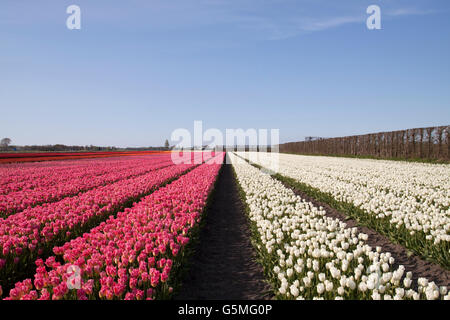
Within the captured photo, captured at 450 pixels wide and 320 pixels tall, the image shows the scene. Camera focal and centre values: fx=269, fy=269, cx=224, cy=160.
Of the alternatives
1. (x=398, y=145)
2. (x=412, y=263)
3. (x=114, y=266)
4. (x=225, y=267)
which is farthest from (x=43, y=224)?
(x=398, y=145)

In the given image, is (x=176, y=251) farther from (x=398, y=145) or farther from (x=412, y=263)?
(x=398, y=145)

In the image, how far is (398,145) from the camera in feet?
98.8

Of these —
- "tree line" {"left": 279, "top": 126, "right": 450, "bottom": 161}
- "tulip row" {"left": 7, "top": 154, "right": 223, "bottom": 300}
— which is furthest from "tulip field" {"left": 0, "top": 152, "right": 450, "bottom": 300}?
"tree line" {"left": 279, "top": 126, "right": 450, "bottom": 161}

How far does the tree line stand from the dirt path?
84.2ft

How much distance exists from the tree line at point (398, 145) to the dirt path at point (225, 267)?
2567 centimetres

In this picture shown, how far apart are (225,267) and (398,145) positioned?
104 ft

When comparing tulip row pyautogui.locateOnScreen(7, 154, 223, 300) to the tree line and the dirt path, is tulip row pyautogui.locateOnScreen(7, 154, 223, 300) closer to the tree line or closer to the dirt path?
the dirt path

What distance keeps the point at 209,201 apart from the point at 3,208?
245 inches

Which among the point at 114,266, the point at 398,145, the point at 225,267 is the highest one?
the point at 398,145

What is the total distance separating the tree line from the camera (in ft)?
82.1

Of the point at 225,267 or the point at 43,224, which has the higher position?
the point at 43,224

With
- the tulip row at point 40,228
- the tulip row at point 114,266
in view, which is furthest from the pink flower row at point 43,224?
the tulip row at point 114,266

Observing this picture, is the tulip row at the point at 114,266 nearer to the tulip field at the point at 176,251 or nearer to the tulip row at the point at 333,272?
the tulip field at the point at 176,251

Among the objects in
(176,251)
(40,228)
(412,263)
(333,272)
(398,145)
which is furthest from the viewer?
(398,145)
